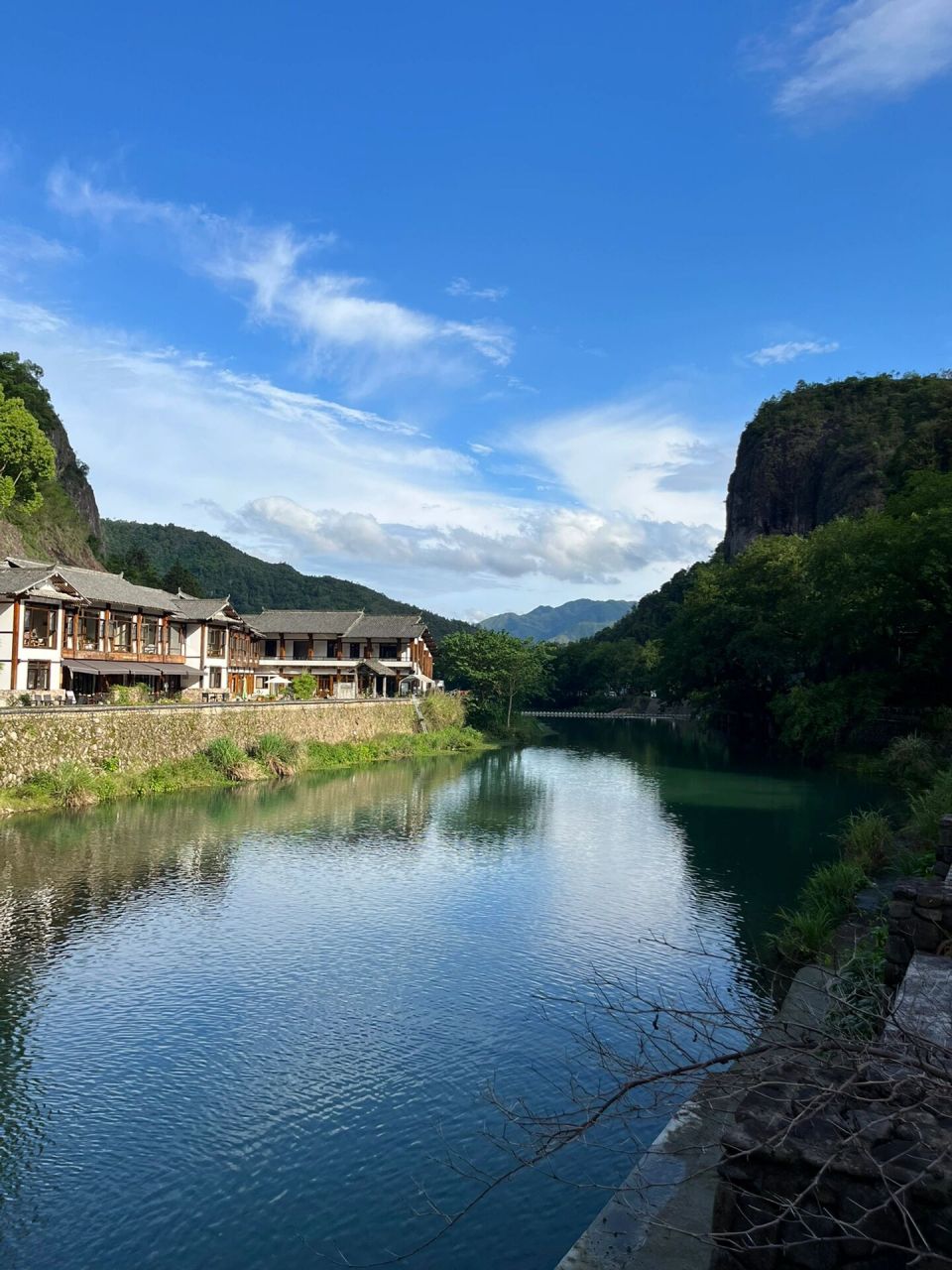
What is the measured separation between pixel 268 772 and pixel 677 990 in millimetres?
27882

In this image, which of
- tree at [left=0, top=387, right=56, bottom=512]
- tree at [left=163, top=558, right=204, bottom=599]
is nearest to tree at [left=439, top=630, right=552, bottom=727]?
tree at [left=163, top=558, right=204, bottom=599]

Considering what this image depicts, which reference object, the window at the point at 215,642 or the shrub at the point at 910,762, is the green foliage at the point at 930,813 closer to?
the shrub at the point at 910,762

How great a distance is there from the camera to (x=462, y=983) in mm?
15289

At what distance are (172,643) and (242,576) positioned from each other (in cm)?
8251

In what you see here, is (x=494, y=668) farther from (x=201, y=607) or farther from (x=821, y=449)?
(x=821, y=449)

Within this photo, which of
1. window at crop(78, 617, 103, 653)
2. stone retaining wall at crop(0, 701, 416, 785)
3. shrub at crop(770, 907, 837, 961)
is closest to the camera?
shrub at crop(770, 907, 837, 961)

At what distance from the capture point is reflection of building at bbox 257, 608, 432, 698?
221 ft

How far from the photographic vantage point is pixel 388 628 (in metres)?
68.0

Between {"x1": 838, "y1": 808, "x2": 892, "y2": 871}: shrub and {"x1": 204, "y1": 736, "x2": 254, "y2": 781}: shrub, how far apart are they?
24.4 meters

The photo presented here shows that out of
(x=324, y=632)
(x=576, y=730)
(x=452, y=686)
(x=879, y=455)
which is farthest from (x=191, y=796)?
(x=879, y=455)

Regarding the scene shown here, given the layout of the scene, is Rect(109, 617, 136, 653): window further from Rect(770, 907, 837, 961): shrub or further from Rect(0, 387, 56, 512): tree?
Rect(770, 907, 837, 961): shrub

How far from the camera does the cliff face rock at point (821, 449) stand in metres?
91.7

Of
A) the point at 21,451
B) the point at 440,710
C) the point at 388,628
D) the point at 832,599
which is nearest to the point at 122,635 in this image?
the point at 21,451

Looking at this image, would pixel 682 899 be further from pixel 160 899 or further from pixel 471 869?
pixel 160 899
